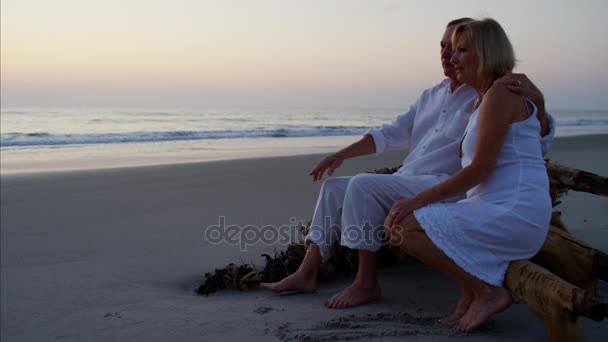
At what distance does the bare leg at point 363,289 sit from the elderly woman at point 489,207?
455 mm

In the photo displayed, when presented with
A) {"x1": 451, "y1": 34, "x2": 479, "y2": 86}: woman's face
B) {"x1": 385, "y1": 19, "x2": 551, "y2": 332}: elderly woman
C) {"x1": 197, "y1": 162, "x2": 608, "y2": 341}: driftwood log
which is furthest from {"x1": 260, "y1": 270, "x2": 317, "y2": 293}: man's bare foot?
{"x1": 451, "y1": 34, "x2": 479, "y2": 86}: woman's face

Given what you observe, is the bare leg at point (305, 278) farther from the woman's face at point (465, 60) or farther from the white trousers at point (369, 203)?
the woman's face at point (465, 60)

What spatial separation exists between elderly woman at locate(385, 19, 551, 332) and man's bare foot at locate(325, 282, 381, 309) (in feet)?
1.75

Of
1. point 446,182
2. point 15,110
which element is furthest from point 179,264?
point 15,110

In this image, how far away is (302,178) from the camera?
8227 mm

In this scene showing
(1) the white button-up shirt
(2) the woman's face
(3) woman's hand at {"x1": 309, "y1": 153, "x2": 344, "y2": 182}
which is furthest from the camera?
(3) woman's hand at {"x1": 309, "y1": 153, "x2": 344, "y2": 182}

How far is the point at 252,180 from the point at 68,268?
4091 mm

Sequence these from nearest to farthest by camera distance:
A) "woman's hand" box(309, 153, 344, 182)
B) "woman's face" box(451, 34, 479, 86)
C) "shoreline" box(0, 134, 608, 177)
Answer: "woman's face" box(451, 34, 479, 86) → "woman's hand" box(309, 153, 344, 182) → "shoreline" box(0, 134, 608, 177)

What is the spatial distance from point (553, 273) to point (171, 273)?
2.50 meters

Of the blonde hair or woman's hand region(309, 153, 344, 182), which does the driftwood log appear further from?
the blonde hair

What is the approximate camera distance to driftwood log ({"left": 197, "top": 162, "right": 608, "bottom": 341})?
2.22 m

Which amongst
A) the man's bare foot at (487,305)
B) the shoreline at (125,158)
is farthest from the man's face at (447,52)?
the shoreline at (125,158)

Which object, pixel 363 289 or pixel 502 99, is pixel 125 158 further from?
pixel 502 99

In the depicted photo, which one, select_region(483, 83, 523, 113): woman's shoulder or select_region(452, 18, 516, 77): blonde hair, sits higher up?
select_region(452, 18, 516, 77): blonde hair
